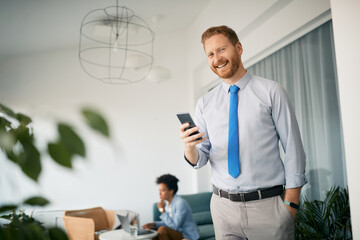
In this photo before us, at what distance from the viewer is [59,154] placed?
1.03 ft

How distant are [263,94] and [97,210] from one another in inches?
144

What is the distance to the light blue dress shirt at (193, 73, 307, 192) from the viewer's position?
4.50 ft

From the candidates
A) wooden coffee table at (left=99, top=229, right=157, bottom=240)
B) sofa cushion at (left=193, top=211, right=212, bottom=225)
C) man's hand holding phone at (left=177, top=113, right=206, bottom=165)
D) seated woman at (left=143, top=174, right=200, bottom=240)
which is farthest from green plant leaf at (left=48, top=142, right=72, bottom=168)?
sofa cushion at (left=193, top=211, right=212, bottom=225)

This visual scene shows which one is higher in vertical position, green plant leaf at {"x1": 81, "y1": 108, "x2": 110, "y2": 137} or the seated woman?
green plant leaf at {"x1": 81, "y1": 108, "x2": 110, "y2": 137}

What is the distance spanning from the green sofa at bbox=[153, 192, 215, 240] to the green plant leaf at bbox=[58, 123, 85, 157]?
145 inches

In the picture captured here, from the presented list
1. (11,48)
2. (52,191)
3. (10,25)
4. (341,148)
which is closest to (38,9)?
(10,25)

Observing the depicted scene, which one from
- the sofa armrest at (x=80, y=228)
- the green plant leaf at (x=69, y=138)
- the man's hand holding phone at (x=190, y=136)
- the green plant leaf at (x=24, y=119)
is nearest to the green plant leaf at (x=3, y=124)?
the green plant leaf at (x=24, y=119)

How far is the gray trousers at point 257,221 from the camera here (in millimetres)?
1304

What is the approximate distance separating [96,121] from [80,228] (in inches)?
145

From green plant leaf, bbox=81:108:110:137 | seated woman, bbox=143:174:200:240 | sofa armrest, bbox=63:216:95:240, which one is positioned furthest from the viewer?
sofa armrest, bbox=63:216:95:240

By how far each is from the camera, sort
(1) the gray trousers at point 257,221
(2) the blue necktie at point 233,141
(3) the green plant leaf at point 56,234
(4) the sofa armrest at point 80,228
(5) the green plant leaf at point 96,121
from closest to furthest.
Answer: (5) the green plant leaf at point 96,121 < (3) the green plant leaf at point 56,234 < (1) the gray trousers at point 257,221 < (2) the blue necktie at point 233,141 < (4) the sofa armrest at point 80,228

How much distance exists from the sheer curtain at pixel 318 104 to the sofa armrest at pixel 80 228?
2.33 metres

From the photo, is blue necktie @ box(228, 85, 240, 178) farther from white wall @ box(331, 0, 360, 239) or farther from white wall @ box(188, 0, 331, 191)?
white wall @ box(188, 0, 331, 191)

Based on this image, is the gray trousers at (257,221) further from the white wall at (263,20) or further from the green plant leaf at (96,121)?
the white wall at (263,20)
